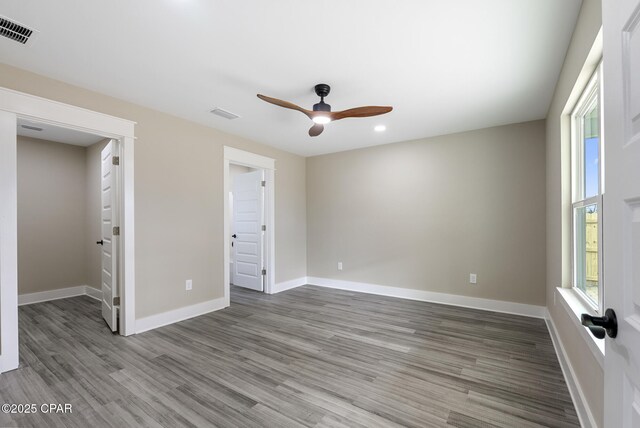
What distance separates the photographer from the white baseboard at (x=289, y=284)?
4.97 metres

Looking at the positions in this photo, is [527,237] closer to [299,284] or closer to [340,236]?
[340,236]

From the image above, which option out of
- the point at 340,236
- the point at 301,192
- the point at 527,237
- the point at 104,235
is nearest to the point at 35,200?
the point at 104,235

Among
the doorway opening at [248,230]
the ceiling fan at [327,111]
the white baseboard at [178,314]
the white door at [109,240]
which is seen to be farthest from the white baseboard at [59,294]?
the ceiling fan at [327,111]

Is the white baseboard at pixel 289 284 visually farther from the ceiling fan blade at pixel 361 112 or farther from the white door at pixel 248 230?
the ceiling fan blade at pixel 361 112

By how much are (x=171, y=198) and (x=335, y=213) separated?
2756 millimetres

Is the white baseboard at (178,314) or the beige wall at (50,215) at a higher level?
the beige wall at (50,215)

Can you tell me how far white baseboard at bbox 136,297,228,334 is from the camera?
322 cm

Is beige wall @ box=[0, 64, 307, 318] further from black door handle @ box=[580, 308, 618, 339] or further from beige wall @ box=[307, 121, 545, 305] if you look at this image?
black door handle @ box=[580, 308, 618, 339]

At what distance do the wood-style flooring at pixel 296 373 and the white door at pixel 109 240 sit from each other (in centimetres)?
24

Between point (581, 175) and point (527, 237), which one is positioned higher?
point (581, 175)

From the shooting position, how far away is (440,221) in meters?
4.29

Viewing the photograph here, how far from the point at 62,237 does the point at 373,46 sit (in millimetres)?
5392

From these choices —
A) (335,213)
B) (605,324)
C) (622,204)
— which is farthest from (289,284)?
(622,204)

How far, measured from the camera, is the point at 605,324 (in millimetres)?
785
